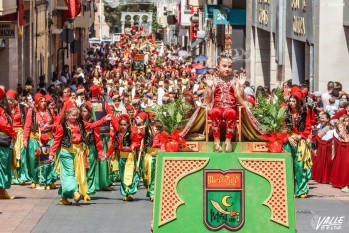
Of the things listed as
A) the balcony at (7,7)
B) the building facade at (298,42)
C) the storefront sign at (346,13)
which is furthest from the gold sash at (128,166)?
the building facade at (298,42)

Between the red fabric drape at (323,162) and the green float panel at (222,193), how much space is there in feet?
31.4

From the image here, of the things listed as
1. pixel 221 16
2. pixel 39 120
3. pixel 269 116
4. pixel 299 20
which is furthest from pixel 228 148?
pixel 221 16

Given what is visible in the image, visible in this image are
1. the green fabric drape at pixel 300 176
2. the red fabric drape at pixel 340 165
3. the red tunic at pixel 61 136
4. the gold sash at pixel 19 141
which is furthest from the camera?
the gold sash at pixel 19 141

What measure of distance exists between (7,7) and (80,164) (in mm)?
12983

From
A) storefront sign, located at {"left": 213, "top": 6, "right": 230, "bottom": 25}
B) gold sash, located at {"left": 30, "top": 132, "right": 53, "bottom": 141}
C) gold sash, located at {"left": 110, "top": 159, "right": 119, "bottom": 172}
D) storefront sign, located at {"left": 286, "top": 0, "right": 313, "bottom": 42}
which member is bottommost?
gold sash, located at {"left": 110, "top": 159, "right": 119, "bottom": 172}

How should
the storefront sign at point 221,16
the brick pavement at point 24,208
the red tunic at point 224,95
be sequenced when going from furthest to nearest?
1. the storefront sign at point 221,16
2. the brick pavement at point 24,208
3. the red tunic at point 224,95

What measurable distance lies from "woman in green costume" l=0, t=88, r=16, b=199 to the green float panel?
6283mm

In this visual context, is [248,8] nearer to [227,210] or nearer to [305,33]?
[305,33]

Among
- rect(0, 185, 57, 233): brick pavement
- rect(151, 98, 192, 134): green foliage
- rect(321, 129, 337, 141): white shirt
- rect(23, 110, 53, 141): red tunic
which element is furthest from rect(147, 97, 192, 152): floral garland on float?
rect(321, 129, 337, 141): white shirt

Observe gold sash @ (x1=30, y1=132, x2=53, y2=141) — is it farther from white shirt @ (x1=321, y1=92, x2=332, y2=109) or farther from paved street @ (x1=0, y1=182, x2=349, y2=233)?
white shirt @ (x1=321, y1=92, x2=332, y2=109)

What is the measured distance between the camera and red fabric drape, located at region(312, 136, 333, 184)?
2281 centimetres

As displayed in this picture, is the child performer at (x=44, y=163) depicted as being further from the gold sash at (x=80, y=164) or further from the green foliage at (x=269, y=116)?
the green foliage at (x=269, y=116)

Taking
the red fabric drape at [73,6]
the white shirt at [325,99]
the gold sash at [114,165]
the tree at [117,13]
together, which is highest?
the tree at [117,13]

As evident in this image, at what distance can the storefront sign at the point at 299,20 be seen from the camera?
104ft
